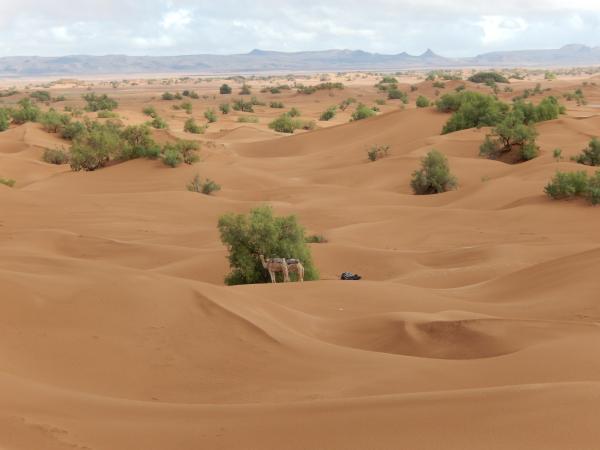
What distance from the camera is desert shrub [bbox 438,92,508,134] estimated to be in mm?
39719

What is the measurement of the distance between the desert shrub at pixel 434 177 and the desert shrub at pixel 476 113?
1033cm

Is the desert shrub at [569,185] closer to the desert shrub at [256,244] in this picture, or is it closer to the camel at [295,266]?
the desert shrub at [256,244]

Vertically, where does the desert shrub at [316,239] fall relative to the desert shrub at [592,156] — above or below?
below

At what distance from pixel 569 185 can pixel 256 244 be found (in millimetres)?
11042

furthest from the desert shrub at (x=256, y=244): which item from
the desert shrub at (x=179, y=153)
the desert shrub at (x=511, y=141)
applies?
the desert shrub at (x=511, y=141)

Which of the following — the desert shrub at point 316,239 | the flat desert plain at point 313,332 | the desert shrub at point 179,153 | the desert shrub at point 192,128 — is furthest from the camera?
the desert shrub at point 192,128

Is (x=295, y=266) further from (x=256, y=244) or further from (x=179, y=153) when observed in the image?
(x=179, y=153)

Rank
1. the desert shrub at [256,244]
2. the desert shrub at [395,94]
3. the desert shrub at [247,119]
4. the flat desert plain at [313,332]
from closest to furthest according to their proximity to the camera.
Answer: the flat desert plain at [313,332]
the desert shrub at [256,244]
the desert shrub at [247,119]
the desert shrub at [395,94]

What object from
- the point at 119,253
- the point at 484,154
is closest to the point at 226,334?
the point at 119,253

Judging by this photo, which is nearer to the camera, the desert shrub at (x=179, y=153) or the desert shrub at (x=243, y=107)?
the desert shrub at (x=179, y=153)

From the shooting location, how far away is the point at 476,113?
40.8m

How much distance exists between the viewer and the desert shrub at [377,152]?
1476 inches

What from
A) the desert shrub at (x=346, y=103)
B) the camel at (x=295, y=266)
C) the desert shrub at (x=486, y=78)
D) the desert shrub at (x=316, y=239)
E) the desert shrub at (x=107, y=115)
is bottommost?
the desert shrub at (x=346, y=103)

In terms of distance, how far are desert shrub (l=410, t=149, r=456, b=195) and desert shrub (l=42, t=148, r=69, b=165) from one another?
59.0 feet
